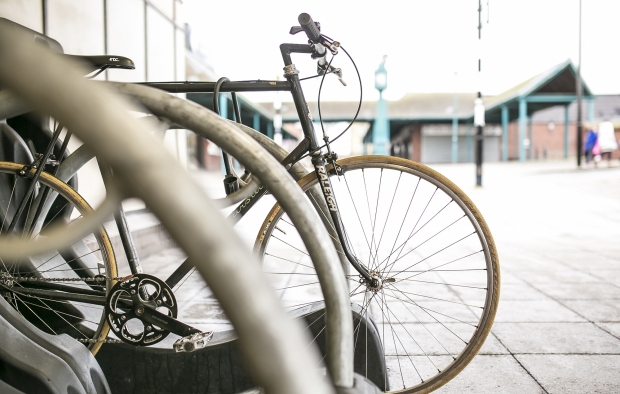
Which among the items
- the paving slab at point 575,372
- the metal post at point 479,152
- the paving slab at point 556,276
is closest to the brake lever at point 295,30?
the paving slab at point 575,372

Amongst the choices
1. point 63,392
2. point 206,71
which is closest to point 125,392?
point 63,392

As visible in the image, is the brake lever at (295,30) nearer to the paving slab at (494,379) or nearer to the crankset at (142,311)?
→ the crankset at (142,311)

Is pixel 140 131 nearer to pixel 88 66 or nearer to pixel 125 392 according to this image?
pixel 88 66

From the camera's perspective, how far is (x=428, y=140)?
118ft

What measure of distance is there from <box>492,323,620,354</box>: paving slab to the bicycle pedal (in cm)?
141

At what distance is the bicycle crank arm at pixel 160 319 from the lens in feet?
5.35

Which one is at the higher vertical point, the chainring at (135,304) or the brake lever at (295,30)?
the brake lever at (295,30)

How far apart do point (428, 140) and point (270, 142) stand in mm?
35561

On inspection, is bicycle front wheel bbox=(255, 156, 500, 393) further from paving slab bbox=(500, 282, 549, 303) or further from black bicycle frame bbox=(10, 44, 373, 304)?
paving slab bbox=(500, 282, 549, 303)

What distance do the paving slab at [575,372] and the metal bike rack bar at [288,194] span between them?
1.43 m

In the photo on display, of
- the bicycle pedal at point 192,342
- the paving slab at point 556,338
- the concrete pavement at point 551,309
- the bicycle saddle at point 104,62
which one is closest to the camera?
the bicycle pedal at point 192,342

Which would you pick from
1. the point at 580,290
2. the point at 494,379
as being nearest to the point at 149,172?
the point at 494,379

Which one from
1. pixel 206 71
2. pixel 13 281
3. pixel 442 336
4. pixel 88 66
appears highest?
pixel 206 71

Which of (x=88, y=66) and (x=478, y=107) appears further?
(x=478, y=107)
